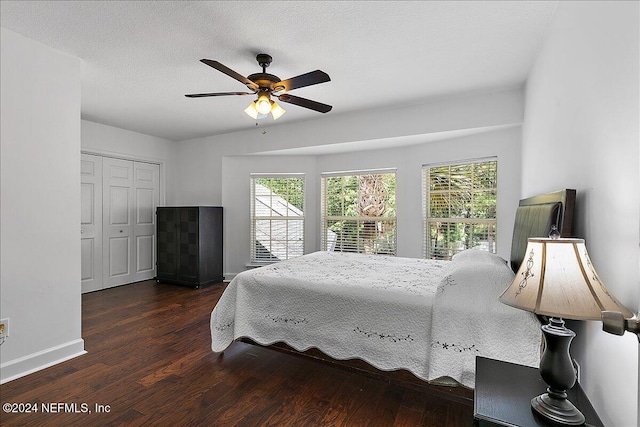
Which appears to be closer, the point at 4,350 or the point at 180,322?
the point at 4,350

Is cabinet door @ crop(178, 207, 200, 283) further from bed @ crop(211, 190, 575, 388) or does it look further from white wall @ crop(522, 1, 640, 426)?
white wall @ crop(522, 1, 640, 426)

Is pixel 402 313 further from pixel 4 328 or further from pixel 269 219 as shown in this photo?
pixel 269 219

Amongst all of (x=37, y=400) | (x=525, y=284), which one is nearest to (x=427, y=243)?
(x=525, y=284)

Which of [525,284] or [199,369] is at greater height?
[525,284]

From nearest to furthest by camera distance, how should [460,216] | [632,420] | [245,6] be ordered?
[632,420] < [245,6] < [460,216]

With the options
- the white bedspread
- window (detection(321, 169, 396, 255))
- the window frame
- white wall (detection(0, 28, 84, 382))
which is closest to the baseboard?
white wall (detection(0, 28, 84, 382))

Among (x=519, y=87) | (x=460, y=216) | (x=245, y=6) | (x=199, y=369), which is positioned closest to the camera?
(x=245, y=6)

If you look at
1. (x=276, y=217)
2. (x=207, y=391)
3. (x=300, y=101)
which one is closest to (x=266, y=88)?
(x=300, y=101)

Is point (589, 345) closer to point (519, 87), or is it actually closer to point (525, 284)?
point (525, 284)

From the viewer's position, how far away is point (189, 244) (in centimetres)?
495

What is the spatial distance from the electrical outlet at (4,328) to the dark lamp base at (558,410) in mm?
3126

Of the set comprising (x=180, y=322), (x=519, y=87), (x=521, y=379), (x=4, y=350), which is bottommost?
(x=180, y=322)

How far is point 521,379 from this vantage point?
1.33 metres

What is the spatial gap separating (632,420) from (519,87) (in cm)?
313
